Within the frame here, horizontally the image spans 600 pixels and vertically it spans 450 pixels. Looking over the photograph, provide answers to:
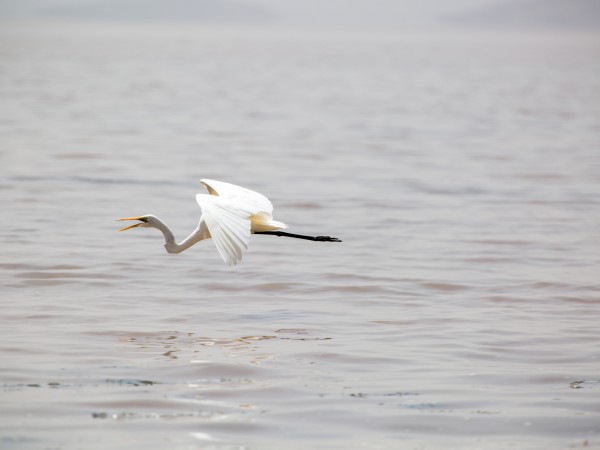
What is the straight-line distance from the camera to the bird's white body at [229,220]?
747 cm

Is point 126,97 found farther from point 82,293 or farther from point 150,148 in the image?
point 82,293

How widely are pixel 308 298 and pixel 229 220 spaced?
2.00 metres

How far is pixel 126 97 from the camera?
121 feet

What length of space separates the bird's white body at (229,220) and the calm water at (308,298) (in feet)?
2.06

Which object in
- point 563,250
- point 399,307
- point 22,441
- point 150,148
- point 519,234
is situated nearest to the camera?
point 22,441

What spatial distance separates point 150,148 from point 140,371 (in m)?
15.2

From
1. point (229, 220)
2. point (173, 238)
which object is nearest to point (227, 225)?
point (229, 220)

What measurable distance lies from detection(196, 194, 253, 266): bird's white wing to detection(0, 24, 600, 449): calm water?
709 millimetres

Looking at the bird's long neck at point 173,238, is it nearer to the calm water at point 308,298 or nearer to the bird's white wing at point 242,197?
the bird's white wing at point 242,197

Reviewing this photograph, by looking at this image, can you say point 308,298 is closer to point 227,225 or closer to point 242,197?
point 242,197

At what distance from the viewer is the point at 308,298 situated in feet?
31.4

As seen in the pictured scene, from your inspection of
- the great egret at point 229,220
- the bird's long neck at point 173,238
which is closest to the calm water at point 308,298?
the bird's long neck at point 173,238

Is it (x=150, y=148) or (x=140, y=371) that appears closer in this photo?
(x=140, y=371)

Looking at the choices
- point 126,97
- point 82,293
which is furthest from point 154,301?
point 126,97
